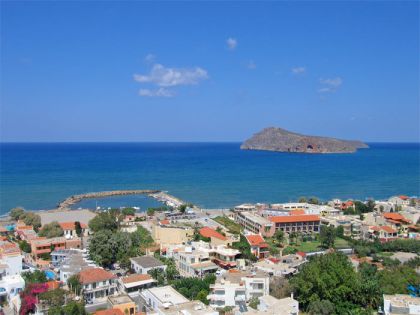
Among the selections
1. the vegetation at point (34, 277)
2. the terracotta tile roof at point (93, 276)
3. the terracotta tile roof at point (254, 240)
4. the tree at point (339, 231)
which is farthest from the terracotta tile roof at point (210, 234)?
the vegetation at point (34, 277)

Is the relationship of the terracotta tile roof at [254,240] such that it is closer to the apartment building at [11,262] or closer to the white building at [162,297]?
the white building at [162,297]

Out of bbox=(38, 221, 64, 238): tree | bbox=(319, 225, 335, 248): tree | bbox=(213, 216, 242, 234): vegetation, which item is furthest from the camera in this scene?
bbox=(213, 216, 242, 234): vegetation

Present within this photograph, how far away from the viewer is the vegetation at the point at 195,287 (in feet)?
62.8

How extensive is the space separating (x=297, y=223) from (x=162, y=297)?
2197 centimetres

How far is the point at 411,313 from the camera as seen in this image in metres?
16.2

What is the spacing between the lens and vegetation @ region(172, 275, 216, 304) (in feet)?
62.8

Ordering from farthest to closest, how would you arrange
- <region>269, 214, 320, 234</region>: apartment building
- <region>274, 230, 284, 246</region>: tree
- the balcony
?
1. <region>269, 214, 320, 234</region>: apartment building
2. <region>274, 230, 284, 246</region>: tree
3. the balcony

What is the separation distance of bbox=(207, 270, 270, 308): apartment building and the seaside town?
0.16ft

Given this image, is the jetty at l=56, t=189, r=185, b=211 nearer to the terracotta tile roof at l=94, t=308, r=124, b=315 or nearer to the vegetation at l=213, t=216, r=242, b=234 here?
the vegetation at l=213, t=216, r=242, b=234

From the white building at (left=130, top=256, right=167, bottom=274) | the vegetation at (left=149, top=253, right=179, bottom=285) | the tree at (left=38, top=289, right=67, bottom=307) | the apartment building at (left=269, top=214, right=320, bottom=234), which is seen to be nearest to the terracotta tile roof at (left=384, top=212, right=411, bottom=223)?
the apartment building at (left=269, top=214, right=320, bottom=234)

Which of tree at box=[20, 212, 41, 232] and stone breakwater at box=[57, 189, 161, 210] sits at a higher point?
tree at box=[20, 212, 41, 232]

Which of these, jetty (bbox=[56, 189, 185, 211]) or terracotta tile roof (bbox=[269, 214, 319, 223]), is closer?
terracotta tile roof (bbox=[269, 214, 319, 223])

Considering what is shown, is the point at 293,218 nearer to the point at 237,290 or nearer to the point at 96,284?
the point at 237,290

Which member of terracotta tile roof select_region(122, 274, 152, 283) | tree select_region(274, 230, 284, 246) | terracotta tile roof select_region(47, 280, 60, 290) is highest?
terracotta tile roof select_region(47, 280, 60, 290)
